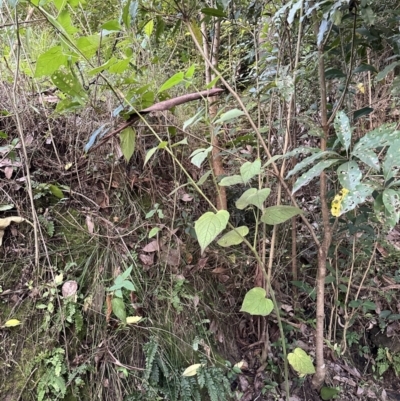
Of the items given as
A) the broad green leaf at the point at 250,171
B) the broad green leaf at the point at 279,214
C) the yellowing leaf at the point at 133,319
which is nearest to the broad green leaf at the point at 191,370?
the yellowing leaf at the point at 133,319

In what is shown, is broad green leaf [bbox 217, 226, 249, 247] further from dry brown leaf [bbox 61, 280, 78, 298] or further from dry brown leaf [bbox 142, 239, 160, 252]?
dry brown leaf [bbox 61, 280, 78, 298]

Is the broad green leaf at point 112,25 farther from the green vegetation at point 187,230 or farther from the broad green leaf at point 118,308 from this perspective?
the broad green leaf at point 118,308

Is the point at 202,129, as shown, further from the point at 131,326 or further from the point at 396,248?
the point at 396,248

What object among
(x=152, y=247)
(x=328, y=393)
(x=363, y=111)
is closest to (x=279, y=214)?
(x=363, y=111)

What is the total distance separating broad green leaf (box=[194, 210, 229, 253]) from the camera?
2.68ft

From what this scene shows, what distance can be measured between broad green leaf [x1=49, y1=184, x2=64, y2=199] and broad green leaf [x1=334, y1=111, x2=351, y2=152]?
1.16 metres

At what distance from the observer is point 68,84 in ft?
3.32

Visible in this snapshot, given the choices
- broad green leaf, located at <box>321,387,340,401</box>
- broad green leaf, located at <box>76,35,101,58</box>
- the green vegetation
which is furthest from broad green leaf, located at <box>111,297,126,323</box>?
broad green leaf, located at <box>321,387,340,401</box>

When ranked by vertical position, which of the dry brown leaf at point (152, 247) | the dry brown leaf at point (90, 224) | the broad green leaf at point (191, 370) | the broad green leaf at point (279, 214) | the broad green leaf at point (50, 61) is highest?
the broad green leaf at point (50, 61)

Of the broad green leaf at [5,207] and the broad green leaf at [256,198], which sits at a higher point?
the broad green leaf at [256,198]

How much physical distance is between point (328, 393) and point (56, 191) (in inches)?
57.9

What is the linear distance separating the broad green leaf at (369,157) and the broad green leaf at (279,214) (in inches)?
12.5

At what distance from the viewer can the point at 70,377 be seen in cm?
110

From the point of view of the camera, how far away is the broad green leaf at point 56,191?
142 cm
